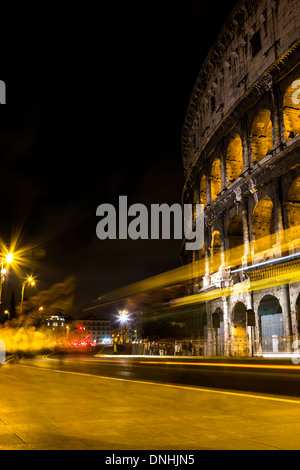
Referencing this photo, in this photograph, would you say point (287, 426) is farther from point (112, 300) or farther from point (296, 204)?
point (112, 300)

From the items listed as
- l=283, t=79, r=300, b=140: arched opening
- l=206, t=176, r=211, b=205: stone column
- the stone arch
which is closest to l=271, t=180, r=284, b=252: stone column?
l=283, t=79, r=300, b=140: arched opening

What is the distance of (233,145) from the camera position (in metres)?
33.2

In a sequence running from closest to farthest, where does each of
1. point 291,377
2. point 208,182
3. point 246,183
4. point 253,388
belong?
point 253,388 < point 291,377 < point 246,183 < point 208,182

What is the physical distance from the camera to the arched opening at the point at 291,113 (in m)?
26.7

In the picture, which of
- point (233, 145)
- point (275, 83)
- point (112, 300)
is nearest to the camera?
point (275, 83)

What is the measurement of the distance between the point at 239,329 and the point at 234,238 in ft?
21.6

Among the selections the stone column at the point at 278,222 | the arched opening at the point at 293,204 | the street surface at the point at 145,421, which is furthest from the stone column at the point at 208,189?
the street surface at the point at 145,421

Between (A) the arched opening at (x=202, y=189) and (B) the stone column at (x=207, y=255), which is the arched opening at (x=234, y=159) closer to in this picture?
(B) the stone column at (x=207, y=255)

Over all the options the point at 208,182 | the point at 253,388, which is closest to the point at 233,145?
the point at 208,182

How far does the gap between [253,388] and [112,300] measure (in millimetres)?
37879

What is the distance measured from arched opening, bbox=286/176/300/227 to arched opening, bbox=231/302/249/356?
A: 7.31 m

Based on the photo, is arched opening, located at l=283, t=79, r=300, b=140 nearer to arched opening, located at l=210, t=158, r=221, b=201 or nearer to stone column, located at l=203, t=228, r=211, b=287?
arched opening, located at l=210, t=158, r=221, b=201

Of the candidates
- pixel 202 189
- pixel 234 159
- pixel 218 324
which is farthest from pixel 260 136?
pixel 218 324

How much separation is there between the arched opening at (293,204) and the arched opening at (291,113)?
10.5 feet
